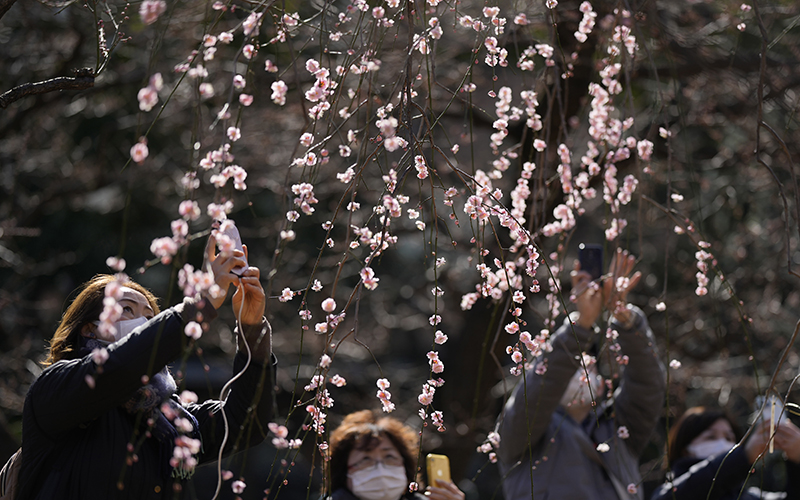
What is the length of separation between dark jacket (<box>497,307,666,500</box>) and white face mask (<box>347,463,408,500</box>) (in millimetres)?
349

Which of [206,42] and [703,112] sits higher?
[206,42]

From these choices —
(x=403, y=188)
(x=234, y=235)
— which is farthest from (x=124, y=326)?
(x=403, y=188)

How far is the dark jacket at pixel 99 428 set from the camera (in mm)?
1356

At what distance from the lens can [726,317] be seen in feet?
14.7

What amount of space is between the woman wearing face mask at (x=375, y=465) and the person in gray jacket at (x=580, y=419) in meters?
0.27

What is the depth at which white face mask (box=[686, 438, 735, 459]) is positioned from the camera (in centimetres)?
281

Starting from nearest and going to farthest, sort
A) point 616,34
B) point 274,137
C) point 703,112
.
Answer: point 616,34 → point 703,112 → point 274,137

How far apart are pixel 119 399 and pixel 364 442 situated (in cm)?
98

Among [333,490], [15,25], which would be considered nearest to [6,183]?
Result: [15,25]

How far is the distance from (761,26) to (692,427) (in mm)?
1734

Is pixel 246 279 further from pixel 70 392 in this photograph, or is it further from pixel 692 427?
pixel 692 427

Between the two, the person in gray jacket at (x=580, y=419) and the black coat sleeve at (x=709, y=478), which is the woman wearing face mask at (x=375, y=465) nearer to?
the person in gray jacket at (x=580, y=419)

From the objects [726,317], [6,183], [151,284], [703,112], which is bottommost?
[151,284]

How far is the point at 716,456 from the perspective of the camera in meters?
2.59
